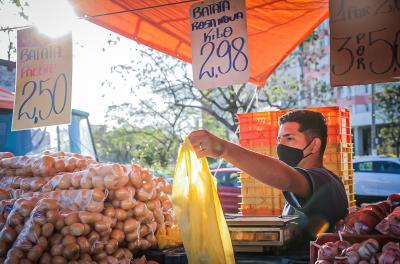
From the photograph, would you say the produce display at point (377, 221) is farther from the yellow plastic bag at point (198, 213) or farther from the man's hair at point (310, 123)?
the man's hair at point (310, 123)

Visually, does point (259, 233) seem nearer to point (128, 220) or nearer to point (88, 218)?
point (128, 220)

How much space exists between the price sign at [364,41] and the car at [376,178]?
12892mm

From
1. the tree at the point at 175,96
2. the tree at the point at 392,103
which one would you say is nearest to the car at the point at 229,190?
the tree at the point at 175,96

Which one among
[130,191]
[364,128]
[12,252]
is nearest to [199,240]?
[130,191]

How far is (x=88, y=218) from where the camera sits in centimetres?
262

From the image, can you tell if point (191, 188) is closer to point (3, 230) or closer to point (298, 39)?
point (3, 230)

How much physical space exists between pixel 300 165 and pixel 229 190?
769cm

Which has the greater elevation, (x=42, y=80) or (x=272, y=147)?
(x=42, y=80)

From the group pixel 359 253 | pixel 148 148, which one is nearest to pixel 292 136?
pixel 359 253

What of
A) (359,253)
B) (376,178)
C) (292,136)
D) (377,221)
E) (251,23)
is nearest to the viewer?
(359,253)

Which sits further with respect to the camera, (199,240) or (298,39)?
(298,39)

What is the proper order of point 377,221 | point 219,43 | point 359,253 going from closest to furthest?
point 359,253 → point 377,221 → point 219,43

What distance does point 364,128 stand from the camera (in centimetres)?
4400

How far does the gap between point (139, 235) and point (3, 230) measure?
0.84 meters
